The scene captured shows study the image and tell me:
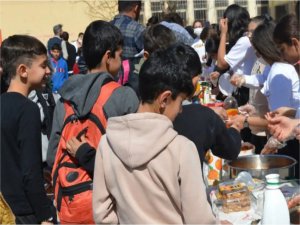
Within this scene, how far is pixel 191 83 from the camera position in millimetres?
1652

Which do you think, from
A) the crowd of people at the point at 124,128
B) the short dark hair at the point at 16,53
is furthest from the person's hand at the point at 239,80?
the short dark hair at the point at 16,53

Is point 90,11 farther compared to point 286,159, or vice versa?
point 90,11

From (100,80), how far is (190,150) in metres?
A: 0.73

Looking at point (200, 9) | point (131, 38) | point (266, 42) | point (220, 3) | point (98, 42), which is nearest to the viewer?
point (98, 42)

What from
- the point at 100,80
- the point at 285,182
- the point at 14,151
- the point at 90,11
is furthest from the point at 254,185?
A: the point at 90,11

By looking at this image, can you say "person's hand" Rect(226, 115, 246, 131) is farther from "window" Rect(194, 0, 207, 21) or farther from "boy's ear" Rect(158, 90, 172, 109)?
"window" Rect(194, 0, 207, 21)

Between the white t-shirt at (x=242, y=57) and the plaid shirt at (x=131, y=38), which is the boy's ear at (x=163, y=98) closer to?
the plaid shirt at (x=131, y=38)

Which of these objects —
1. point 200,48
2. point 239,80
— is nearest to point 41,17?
point 200,48

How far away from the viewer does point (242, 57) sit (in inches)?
156

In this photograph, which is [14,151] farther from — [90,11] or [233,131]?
[90,11]

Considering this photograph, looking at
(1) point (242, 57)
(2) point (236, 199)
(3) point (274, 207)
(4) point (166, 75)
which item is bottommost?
(2) point (236, 199)

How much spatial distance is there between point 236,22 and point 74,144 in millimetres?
2774

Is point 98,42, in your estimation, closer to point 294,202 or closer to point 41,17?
point 294,202

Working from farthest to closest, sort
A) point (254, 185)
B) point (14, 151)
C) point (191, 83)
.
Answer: point (254, 185)
point (14, 151)
point (191, 83)
